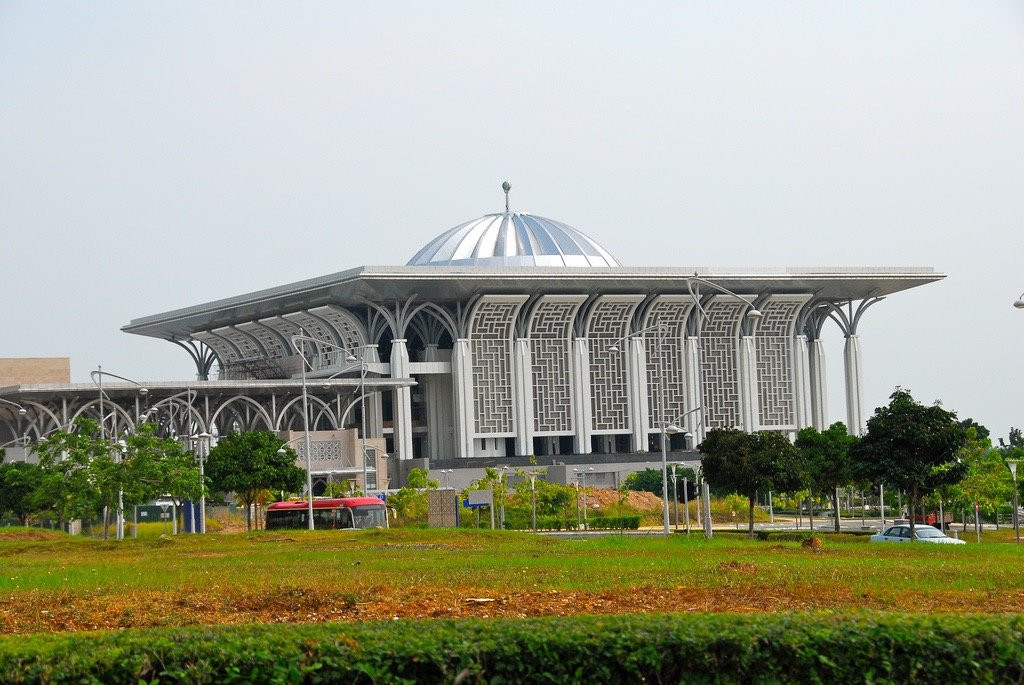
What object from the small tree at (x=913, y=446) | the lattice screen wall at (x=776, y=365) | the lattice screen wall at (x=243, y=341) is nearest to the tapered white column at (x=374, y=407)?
the lattice screen wall at (x=243, y=341)

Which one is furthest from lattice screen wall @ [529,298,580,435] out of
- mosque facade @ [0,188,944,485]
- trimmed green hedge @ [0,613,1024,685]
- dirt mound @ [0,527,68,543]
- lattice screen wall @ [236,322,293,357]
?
trimmed green hedge @ [0,613,1024,685]

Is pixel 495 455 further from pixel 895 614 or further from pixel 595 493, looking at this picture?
pixel 895 614

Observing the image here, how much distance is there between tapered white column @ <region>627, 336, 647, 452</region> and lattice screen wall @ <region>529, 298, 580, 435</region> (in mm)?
4172

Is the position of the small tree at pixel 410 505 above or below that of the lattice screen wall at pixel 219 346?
below

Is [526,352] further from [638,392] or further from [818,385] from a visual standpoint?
[818,385]

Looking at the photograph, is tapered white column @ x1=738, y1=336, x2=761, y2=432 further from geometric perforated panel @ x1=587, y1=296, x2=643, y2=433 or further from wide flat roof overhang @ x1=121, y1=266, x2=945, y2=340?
geometric perforated panel @ x1=587, y1=296, x2=643, y2=433

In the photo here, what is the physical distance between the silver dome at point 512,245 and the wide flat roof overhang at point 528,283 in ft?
29.1

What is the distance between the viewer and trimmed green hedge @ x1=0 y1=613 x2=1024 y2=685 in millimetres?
10727

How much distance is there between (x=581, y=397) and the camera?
298 feet

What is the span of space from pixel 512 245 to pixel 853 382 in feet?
83.5

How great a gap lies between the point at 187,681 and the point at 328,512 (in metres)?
49.7

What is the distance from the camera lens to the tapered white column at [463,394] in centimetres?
8800

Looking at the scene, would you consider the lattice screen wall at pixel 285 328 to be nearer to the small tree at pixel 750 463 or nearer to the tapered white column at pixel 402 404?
the tapered white column at pixel 402 404

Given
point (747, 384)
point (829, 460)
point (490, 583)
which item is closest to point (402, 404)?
point (747, 384)
